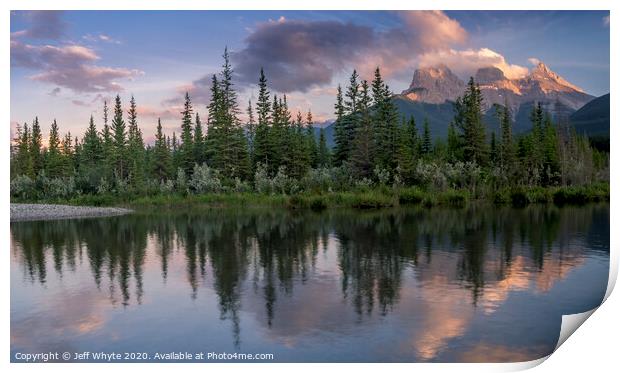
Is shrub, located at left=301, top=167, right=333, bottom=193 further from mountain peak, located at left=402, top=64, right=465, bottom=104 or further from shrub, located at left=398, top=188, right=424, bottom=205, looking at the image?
mountain peak, located at left=402, top=64, right=465, bottom=104

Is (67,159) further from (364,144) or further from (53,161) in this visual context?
(364,144)

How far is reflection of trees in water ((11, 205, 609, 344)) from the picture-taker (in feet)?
52.2

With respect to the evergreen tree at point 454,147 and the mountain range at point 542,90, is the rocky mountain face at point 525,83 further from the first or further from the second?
the evergreen tree at point 454,147

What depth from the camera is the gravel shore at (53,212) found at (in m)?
37.7

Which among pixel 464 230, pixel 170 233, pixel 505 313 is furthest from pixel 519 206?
pixel 505 313

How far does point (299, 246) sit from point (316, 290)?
7.47 m

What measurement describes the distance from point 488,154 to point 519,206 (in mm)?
20223

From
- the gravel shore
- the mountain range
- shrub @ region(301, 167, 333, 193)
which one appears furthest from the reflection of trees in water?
shrub @ region(301, 167, 333, 193)

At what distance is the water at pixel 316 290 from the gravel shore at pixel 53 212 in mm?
10988

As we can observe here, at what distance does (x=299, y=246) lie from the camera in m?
22.5

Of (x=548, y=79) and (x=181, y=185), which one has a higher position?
(x=548, y=79)

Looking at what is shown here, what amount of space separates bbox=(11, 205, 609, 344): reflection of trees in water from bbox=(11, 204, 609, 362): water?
10 cm

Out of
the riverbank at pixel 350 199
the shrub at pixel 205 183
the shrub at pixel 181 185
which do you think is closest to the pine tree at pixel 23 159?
the riverbank at pixel 350 199

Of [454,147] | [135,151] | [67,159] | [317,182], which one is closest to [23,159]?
[67,159]
